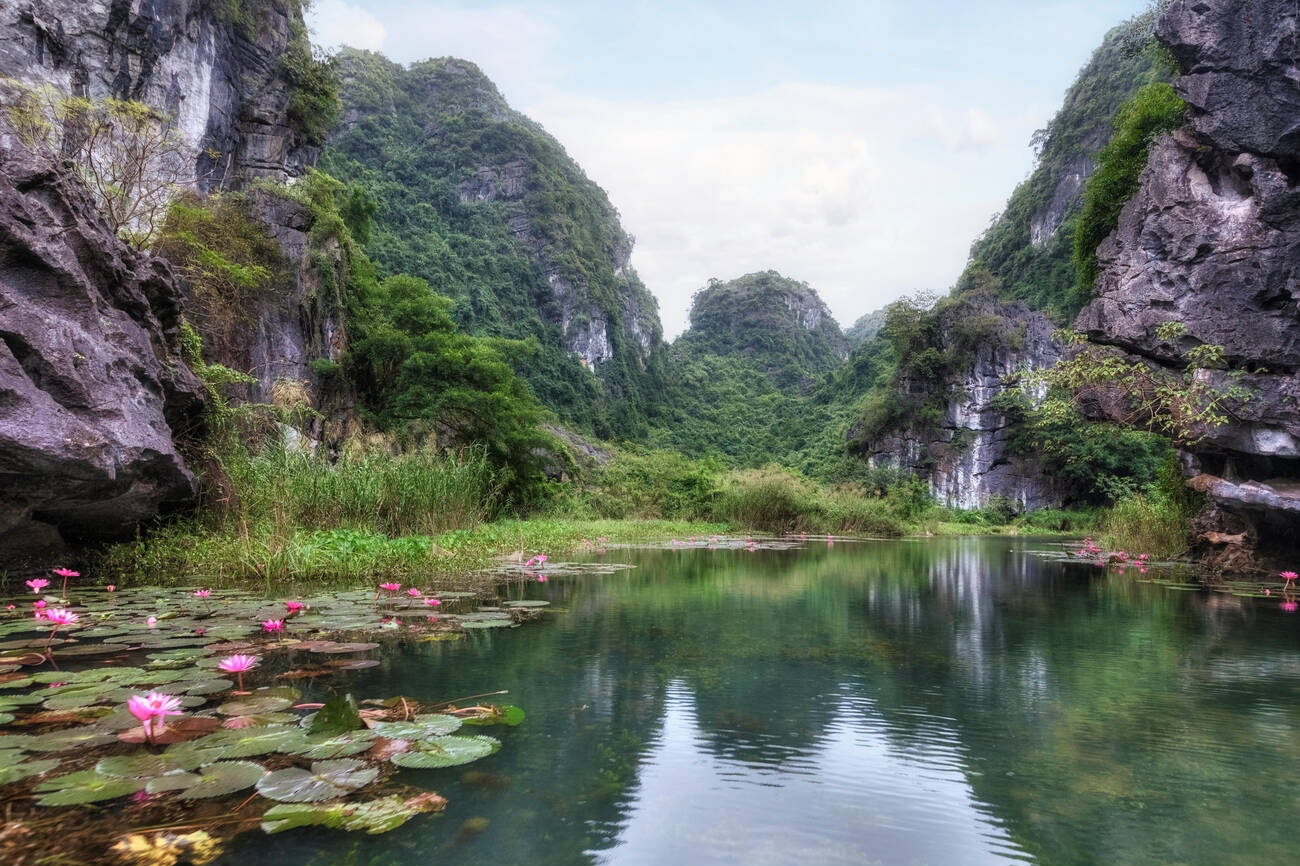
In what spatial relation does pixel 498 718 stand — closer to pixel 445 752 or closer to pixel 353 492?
pixel 445 752

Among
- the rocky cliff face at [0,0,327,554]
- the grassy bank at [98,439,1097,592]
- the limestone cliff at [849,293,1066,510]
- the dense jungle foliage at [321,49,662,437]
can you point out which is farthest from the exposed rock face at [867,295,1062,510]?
the rocky cliff face at [0,0,327,554]

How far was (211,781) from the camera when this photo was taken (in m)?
1.37

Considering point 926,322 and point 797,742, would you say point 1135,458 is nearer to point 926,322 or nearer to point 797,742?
point 926,322

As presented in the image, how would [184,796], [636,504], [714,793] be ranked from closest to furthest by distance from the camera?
[184,796] < [714,793] < [636,504]

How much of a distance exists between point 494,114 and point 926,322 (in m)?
47.1

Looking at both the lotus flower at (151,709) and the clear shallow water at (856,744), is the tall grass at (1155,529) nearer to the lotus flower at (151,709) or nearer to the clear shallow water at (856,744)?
the clear shallow water at (856,744)

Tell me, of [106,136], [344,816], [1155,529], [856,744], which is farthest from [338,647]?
[1155,529]

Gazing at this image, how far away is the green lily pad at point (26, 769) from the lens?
139 cm

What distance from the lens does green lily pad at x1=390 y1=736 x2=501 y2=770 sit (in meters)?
1.55

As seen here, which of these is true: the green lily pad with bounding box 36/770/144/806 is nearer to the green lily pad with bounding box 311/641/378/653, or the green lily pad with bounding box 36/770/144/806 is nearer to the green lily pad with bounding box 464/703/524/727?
the green lily pad with bounding box 464/703/524/727

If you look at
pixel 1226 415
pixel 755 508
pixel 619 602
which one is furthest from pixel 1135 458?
pixel 619 602

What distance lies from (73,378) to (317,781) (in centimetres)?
345

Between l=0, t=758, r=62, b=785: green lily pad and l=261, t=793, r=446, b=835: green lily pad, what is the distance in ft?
1.90

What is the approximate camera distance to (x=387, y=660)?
8.72ft
